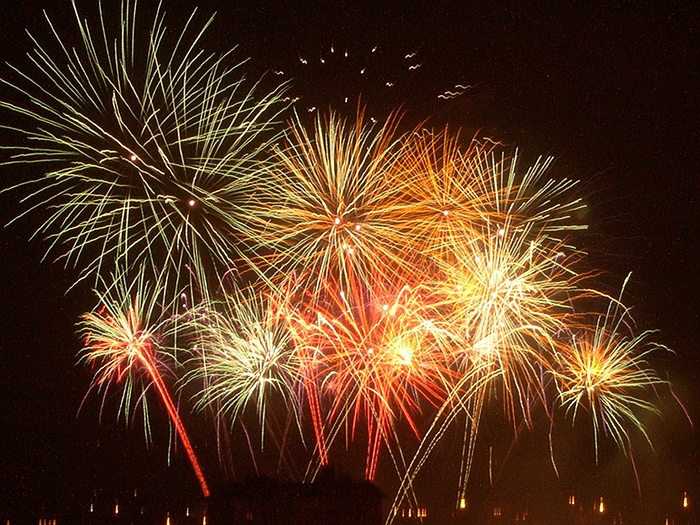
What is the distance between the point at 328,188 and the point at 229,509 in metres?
5.14

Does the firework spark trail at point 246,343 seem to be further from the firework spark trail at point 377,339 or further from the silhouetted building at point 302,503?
the silhouetted building at point 302,503

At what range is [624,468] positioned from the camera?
20172 mm

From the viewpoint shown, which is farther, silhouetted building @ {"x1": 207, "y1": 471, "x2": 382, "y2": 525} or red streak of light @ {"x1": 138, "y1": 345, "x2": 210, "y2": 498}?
red streak of light @ {"x1": 138, "y1": 345, "x2": 210, "y2": 498}

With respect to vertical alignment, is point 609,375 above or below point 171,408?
above

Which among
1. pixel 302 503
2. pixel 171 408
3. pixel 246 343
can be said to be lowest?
pixel 302 503

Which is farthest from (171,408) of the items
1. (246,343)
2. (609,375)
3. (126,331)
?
(609,375)

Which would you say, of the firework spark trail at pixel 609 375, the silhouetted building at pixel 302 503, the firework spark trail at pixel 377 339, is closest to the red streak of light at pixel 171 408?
the silhouetted building at pixel 302 503

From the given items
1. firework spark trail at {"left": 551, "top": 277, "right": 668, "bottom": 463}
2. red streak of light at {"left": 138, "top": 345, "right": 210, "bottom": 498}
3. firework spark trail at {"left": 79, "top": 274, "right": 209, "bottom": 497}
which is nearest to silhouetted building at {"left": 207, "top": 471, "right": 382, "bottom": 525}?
red streak of light at {"left": 138, "top": 345, "right": 210, "bottom": 498}

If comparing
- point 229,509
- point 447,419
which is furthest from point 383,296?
point 447,419

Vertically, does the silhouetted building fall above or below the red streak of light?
below

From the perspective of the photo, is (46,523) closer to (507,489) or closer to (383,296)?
(383,296)

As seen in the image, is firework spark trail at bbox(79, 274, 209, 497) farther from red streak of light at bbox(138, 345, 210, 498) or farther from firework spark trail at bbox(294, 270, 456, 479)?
firework spark trail at bbox(294, 270, 456, 479)

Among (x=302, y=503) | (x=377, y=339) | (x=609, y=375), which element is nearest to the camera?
(x=302, y=503)

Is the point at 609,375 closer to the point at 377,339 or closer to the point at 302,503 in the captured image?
the point at 377,339
